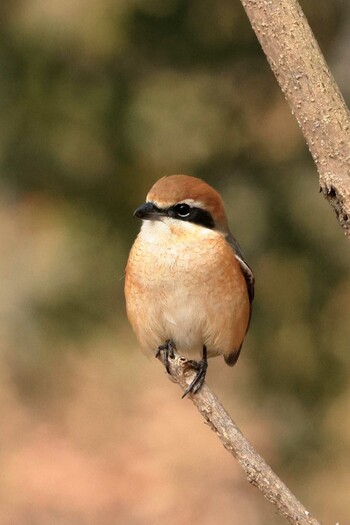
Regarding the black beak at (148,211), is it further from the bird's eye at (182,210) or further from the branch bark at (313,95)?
the branch bark at (313,95)

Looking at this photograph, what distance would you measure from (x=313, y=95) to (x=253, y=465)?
2.95 ft

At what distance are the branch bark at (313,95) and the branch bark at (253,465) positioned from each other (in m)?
0.56

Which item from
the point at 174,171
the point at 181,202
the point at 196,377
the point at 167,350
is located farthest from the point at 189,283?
the point at 174,171

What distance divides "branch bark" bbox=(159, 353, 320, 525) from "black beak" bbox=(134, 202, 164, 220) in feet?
2.00

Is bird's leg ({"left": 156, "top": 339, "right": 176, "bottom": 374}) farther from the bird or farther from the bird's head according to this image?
the bird's head

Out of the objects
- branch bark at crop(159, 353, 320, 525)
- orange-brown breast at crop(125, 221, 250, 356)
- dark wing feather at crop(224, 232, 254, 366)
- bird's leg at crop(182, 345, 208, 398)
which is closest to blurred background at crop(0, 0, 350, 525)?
dark wing feather at crop(224, 232, 254, 366)

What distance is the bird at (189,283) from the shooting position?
3463mm

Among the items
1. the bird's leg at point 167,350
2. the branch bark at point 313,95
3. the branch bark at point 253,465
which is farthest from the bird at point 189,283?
the branch bark at point 313,95

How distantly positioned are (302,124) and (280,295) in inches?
78.9

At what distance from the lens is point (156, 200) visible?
3.22 m

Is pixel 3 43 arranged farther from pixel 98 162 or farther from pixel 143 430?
pixel 143 430

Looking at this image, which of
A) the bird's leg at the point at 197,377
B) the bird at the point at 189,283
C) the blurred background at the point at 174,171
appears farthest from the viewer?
Answer: the blurred background at the point at 174,171

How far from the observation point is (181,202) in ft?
10.8

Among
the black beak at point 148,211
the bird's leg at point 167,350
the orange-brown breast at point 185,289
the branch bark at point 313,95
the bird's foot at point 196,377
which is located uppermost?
the branch bark at point 313,95
